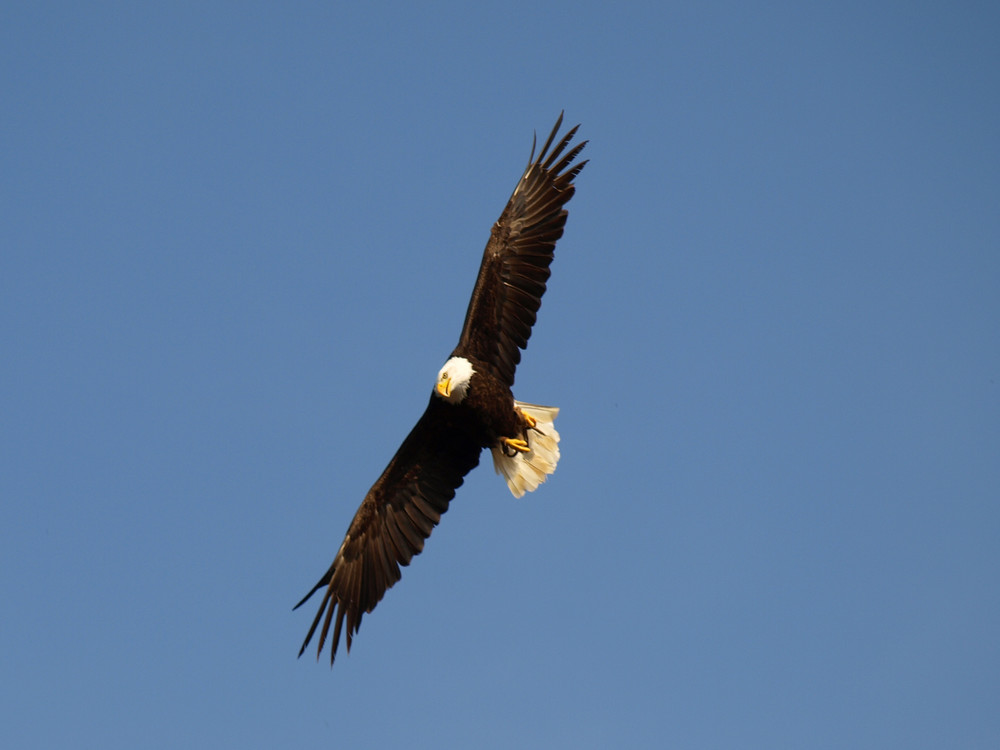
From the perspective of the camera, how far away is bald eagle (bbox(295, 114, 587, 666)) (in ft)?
33.5

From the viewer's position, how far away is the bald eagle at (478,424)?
1021 cm

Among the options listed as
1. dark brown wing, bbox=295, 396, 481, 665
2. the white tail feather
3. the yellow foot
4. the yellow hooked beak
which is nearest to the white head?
the yellow hooked beak

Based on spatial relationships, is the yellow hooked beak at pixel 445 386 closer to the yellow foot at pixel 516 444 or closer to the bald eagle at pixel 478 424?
the bald eagle at pixel 478 424

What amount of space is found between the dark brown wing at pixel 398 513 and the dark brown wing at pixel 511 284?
660mm

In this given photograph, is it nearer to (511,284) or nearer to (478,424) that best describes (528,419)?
(478,424)

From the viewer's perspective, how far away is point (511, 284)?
1027 centimetres

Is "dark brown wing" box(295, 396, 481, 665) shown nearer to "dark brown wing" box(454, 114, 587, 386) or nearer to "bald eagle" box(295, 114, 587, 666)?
"bald eagle" box(295, 114, 587, 666)

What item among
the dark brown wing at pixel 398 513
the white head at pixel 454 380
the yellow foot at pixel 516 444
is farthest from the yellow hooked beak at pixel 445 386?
the yellow foot at pixel 516 444

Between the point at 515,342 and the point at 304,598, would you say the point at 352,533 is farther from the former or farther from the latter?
the point at 515,342

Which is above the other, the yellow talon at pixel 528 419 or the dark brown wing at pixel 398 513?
the yellow talon at pixel 528 419

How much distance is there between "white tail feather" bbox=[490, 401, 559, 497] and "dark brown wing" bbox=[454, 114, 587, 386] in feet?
2.68

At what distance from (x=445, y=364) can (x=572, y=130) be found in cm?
219

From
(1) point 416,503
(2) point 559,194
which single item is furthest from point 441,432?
(2) point 559,194

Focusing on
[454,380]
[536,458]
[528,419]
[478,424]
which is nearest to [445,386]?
[454,380]
